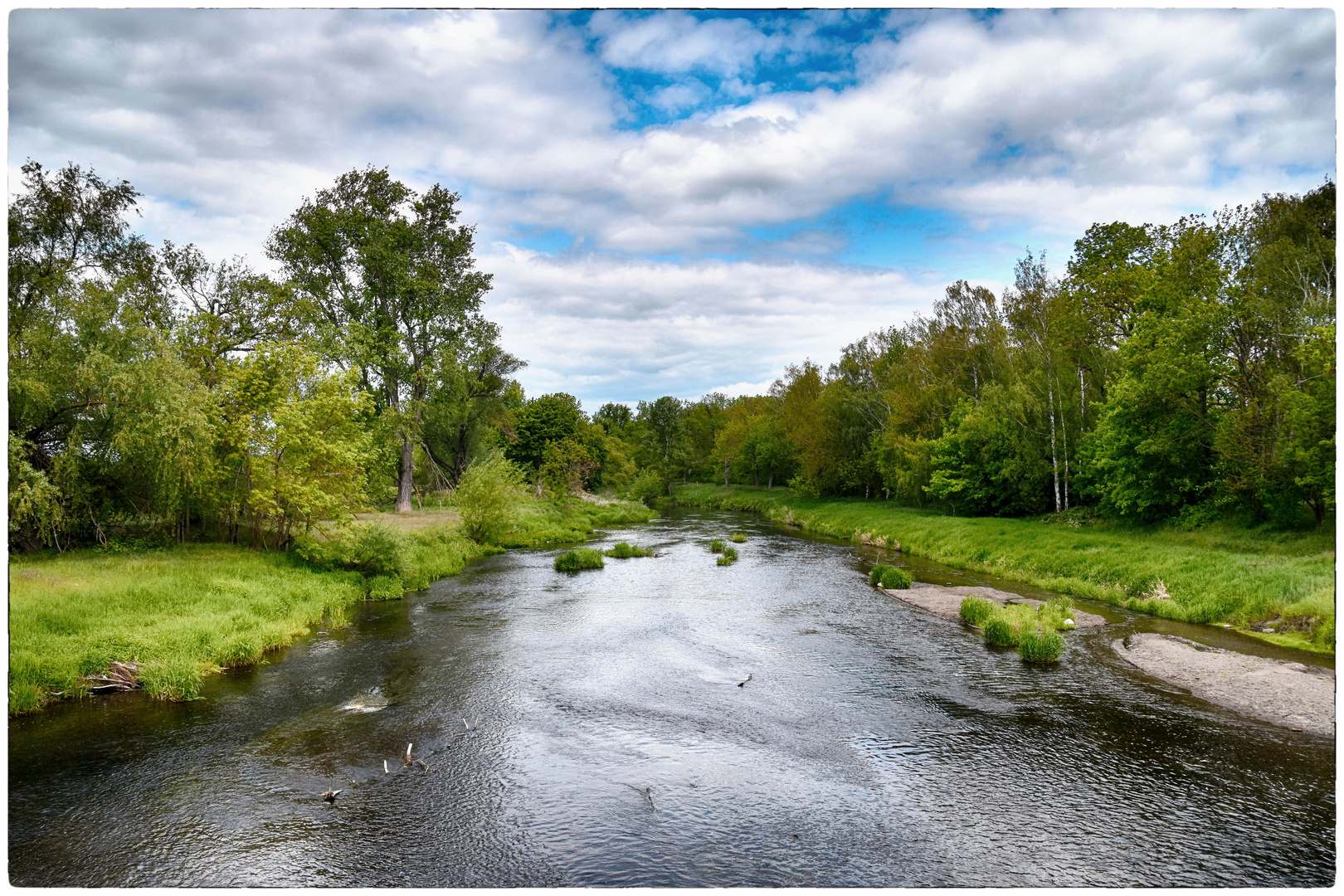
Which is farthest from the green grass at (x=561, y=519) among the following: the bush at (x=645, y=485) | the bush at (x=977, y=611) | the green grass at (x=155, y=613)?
the bush at (x=977, y=611)

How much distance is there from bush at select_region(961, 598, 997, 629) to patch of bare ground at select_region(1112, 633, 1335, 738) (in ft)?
10.4

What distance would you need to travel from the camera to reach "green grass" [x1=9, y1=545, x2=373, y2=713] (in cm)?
1355

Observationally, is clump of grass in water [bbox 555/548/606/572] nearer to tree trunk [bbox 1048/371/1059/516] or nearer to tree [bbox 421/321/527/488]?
tree [bbox 421/321/527/488]

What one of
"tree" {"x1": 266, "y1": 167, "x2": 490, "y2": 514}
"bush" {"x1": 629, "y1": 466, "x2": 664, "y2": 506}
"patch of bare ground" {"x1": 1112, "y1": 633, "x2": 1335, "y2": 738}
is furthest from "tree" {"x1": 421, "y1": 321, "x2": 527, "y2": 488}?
"patch of bare ground" {"x1": 1112, "y1": 633, "x2": 1335, "y2": 738}

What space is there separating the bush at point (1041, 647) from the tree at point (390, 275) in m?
30.7

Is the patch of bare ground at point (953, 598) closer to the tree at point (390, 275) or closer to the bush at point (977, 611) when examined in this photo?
the bush at point (977, 611)

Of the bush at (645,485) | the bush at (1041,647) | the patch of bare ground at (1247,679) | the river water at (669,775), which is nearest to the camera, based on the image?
the river water at (669,775)

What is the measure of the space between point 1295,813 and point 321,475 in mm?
24543

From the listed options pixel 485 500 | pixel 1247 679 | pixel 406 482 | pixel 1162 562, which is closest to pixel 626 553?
pixel 485 500

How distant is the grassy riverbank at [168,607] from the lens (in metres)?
13.6

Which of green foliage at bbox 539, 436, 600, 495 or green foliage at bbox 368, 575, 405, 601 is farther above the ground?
green foliage at bbox 539, 436, 600, 495

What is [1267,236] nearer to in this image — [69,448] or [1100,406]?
[1100,406]

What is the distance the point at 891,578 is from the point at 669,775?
56.1 ft

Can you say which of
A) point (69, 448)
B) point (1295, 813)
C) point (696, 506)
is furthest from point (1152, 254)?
point (696, 506)
